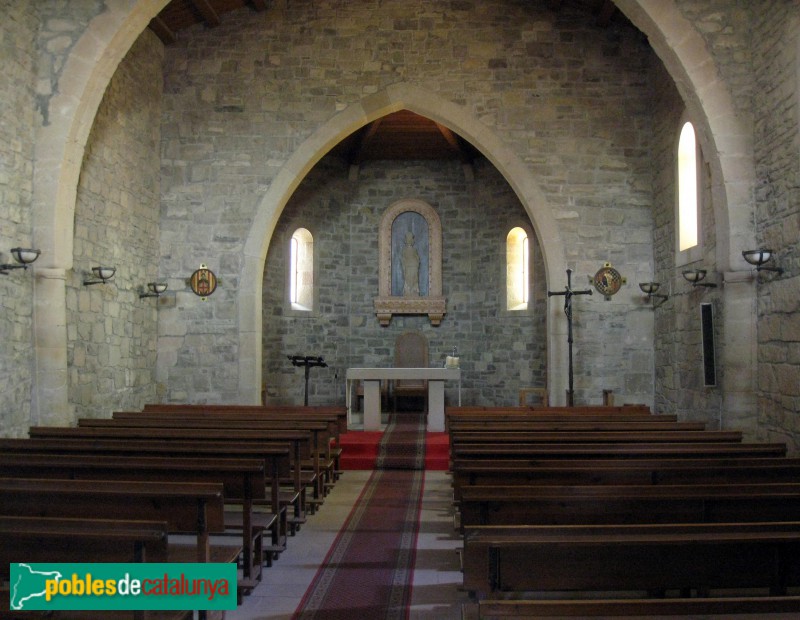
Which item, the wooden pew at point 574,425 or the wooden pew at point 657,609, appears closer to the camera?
the wooden pew at point 657,609

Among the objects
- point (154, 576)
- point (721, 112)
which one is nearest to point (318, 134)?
point (721, 112)

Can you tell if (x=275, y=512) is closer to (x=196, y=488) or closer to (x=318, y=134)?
(x=196, y=488)

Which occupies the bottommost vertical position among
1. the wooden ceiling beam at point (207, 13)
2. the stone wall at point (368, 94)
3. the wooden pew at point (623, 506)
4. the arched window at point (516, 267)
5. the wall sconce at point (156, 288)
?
the wooden pew at point (623, 506)

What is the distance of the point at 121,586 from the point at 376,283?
1216 centimetres

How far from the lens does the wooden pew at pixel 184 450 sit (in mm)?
4641

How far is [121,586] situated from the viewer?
105 inches

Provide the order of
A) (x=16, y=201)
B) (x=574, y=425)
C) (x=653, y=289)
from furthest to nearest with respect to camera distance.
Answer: (x=653, y=289), (x=16, y=201), (x=574, y=425)

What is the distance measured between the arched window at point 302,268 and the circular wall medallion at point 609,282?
597 centimetres

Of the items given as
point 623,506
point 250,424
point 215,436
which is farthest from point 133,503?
point 250,424

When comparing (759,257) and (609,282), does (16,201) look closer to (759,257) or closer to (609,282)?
(759,257)

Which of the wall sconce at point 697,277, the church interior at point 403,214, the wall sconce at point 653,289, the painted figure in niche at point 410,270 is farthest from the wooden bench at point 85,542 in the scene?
the painted figure in niche at point 410,270

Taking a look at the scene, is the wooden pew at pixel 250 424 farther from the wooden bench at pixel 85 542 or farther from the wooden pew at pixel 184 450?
the wooden bench at pixel 85 542

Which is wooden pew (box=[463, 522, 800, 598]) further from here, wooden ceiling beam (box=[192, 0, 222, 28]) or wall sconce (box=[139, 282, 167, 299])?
wooden ceiling beam (box=[192, 0, 222, 28])

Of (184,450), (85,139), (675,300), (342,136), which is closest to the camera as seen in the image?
(184,450)
